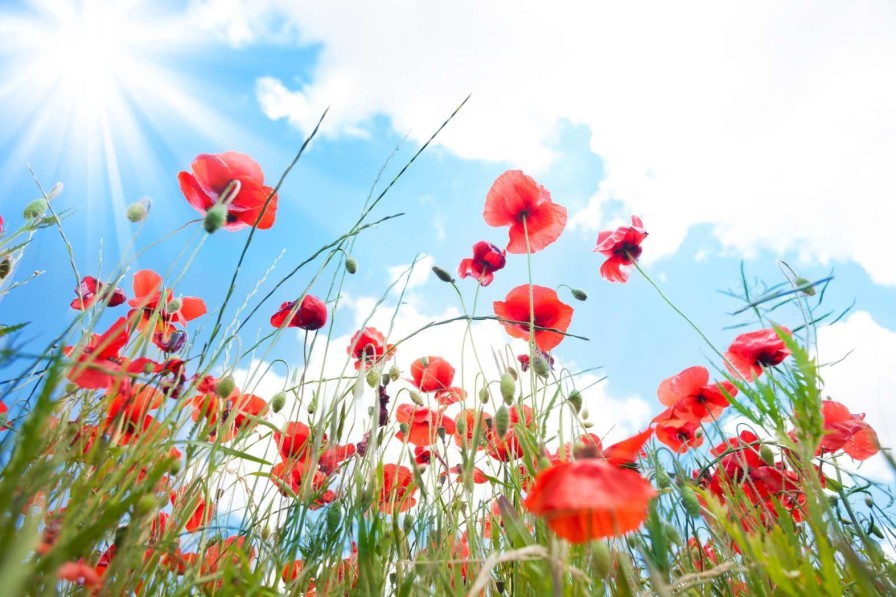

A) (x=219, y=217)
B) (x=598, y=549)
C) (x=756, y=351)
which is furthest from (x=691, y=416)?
(x=219, y=217)

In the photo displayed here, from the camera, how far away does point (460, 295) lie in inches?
73.8

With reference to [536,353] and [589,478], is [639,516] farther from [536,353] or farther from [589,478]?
[536,353]

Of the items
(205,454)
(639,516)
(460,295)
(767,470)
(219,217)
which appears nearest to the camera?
(639,516)

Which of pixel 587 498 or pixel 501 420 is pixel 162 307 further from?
pixel 587 498

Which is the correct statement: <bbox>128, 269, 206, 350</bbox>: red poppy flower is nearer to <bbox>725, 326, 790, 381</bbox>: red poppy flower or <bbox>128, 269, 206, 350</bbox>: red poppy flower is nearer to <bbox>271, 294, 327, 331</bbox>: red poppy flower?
<bbox>271, 294, 327, 331</bbox>: red poppy flower

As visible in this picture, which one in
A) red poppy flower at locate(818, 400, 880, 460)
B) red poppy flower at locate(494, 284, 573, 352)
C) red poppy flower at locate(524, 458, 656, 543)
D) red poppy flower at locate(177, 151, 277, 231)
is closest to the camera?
red poppy flower at locate(524, 458, 656, 543)

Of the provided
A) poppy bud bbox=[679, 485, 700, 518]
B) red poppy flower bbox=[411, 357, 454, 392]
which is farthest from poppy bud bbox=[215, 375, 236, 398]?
poppy bud bbox=[679, 485, 700, 518]

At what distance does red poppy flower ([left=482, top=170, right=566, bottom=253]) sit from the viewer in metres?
2.24

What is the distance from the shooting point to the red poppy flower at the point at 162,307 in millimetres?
1553

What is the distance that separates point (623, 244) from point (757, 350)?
2.53 ft

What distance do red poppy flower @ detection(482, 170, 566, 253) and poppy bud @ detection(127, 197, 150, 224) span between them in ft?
4.55

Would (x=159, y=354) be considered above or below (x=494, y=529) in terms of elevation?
above

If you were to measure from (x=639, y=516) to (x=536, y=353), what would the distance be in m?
0.97

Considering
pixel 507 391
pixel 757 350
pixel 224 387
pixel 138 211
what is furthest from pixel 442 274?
pixel 757 350
